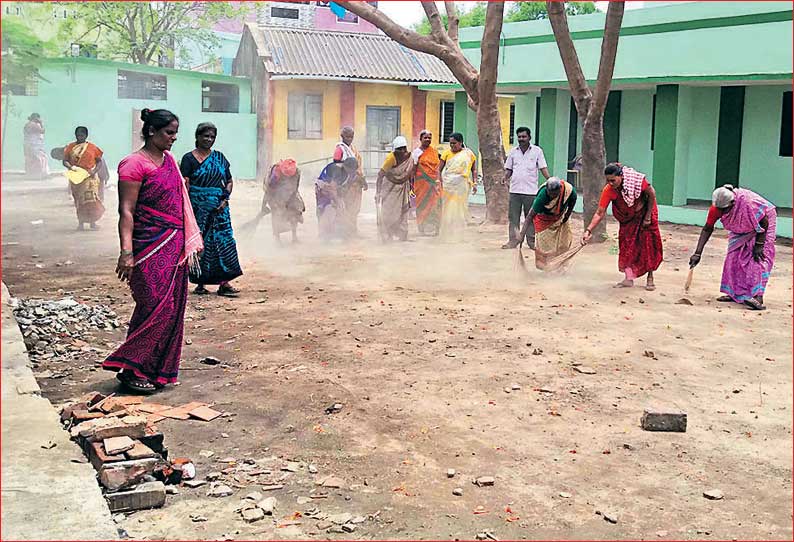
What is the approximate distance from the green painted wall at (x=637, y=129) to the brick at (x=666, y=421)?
14.4 m

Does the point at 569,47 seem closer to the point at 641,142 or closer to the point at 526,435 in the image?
the point at 641,142

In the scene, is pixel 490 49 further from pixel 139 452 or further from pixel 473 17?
pixel 473 17

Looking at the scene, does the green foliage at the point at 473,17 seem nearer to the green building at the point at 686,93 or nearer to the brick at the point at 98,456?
the green building at the point at 686,93

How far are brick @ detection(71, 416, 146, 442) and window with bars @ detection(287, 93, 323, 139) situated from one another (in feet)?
74.9

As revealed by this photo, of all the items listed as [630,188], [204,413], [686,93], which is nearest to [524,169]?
[630,188]

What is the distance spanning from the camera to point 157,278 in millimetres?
5863

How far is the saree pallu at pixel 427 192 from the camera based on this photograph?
44.8ft

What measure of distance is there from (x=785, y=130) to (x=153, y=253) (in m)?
13.9

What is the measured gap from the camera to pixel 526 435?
5227 millimetres

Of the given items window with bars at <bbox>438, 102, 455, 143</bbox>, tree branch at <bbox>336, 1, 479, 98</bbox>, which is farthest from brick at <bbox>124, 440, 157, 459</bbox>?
window with bars at <bbox>438, 102, 455, 143</bbox>

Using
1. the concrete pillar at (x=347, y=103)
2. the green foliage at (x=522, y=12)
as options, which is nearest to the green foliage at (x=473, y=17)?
the green foliage at (x=522, y=12)

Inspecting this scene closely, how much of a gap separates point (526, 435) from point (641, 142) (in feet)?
49.2

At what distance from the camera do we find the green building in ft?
49.3

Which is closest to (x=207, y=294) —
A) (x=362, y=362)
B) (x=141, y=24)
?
(x=362, y=362)
